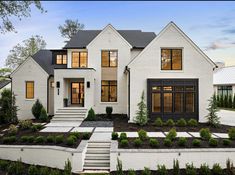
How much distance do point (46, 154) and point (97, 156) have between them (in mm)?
2333

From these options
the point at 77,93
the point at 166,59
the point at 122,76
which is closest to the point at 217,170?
the point at 166,59

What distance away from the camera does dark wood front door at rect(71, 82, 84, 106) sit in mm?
21125

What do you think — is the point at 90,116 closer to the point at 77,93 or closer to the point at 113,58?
the point at 77,93

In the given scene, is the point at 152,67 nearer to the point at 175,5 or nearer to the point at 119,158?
the point at 119,158

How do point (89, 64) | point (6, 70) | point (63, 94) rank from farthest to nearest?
point (6, 70)
point (89, 64)
point (63, 94)

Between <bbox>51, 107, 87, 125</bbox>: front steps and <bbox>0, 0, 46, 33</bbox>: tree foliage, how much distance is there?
7.74m

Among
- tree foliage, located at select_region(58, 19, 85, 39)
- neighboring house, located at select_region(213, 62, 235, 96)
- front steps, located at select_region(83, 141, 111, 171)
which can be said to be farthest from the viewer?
tree foliage, located at select_region(58, 19, 85, 39)

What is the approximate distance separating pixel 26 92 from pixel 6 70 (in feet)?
47.5

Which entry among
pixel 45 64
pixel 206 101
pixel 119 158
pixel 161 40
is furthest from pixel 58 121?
pixel 206 101

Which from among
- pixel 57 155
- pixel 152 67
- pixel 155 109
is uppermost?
pixel 152 67

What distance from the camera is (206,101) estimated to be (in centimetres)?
1638

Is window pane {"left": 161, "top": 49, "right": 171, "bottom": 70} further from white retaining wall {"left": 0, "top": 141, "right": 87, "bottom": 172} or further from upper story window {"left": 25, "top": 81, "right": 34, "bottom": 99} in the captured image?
upper story window {"left": 25, "top": 81, "right": 34, "bottom": 99}

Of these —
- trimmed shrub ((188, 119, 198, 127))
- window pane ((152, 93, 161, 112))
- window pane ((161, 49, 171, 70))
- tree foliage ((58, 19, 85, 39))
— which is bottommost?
trimmed shrub ((188, 119, 198, 127))

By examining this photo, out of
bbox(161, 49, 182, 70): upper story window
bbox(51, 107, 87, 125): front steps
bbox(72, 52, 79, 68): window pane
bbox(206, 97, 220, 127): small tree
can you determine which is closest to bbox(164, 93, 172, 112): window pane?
Answer: bbox(161, 49, 182, 70): upper story window
